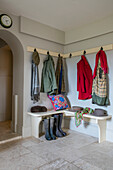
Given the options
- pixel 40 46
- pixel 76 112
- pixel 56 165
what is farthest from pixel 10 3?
pixel 56 165

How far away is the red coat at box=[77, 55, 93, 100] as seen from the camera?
3518 mm

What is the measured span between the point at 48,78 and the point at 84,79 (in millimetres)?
822

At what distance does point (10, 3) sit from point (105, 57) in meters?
2.05

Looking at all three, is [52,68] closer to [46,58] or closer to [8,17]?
[46,58]

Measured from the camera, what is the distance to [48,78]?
3.58m

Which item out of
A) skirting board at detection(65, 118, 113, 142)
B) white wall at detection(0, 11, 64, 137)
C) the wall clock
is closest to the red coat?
skirting board at detection(65, 118, 113, 142)

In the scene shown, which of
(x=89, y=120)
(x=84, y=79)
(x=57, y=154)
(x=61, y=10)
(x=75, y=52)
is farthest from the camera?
(x=75, y=52)

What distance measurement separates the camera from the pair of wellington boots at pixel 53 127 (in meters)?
3.21

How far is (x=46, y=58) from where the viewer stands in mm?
3736

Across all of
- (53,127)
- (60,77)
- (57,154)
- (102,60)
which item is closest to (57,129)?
(53,127)

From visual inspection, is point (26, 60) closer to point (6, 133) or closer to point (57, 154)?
point (6, 133)

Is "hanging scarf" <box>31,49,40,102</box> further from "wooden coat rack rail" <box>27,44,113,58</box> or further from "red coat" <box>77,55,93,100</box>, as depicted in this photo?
"red coat" <box>77,55,93,100</box>

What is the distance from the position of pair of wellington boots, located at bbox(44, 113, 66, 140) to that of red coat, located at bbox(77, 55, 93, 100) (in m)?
0.74

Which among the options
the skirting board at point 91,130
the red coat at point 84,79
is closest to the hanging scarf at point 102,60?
the red coat at point 84,79
